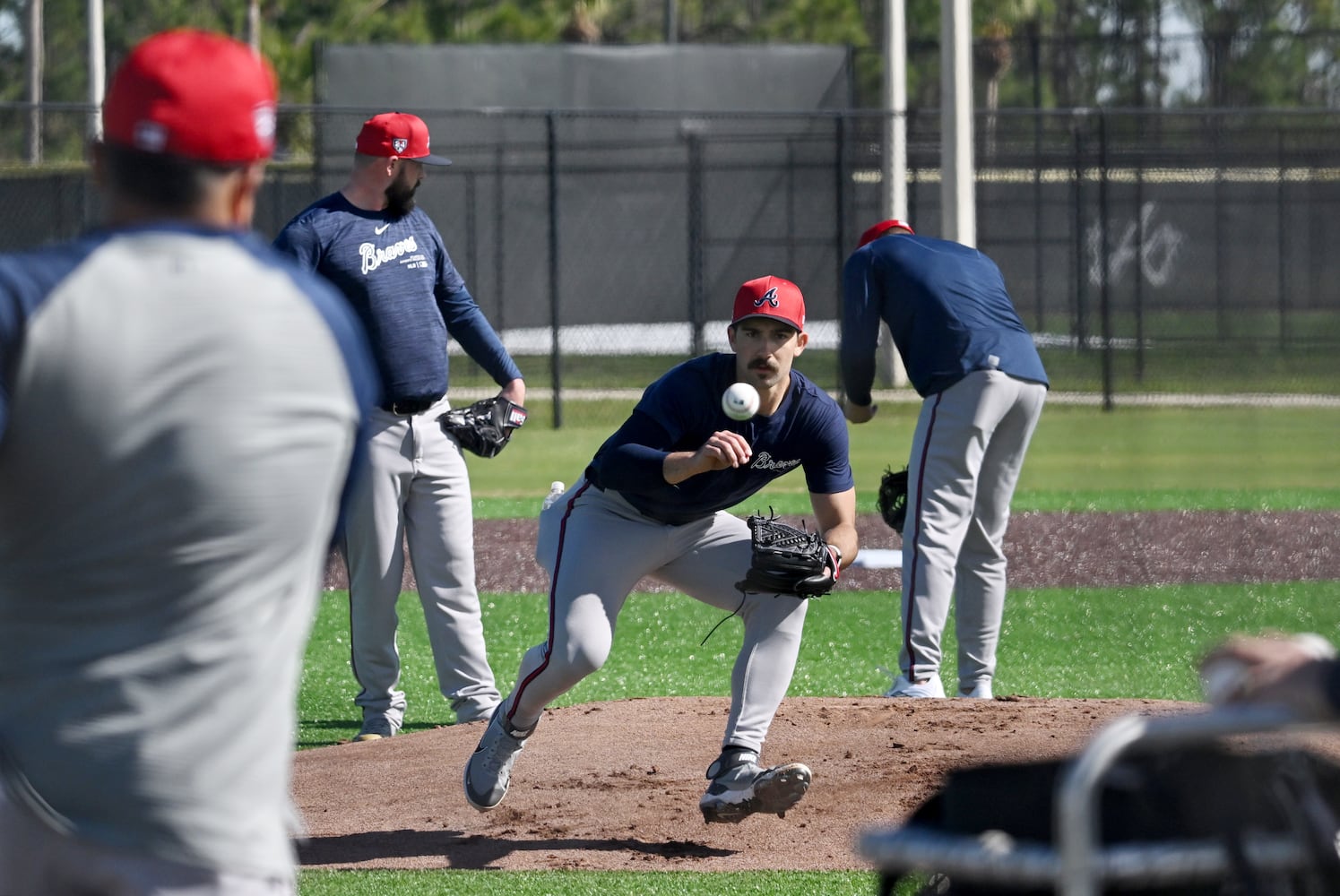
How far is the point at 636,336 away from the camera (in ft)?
87.0

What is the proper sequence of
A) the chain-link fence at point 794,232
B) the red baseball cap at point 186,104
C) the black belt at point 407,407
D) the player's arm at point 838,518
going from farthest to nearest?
1. the chain-link fence at point 794,232
2. the black belt at point 407,407
3. the player's arm at point 838,518
4. the red baseball cap at point 186,104

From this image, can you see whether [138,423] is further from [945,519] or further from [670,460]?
[945,519]

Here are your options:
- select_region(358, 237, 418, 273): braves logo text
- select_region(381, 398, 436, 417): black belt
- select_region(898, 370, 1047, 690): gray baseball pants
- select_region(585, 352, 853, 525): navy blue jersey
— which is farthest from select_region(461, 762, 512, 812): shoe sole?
select_region(898, 370, 1047, 690): gray baseball pants

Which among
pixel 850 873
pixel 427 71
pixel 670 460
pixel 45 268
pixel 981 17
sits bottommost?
pixel 850 873

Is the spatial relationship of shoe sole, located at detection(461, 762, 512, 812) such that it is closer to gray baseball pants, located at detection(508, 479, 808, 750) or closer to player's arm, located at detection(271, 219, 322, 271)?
gray baseball pants, located at detection(508, 479, 808, 750)

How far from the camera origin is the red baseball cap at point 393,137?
6.27 metres

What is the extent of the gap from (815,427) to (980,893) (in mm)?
3041

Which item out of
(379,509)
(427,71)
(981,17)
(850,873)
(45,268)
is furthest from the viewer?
(981,17)

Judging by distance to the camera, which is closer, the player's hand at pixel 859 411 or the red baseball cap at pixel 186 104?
the red baseball cap at pixel 186 104

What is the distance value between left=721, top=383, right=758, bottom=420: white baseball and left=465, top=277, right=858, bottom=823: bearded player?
13cm

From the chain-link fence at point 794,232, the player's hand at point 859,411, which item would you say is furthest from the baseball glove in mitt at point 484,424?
the chain-link fence at point 794,232

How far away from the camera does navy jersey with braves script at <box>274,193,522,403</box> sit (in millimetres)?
6277

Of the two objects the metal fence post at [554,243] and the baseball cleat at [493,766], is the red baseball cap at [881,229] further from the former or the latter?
the metal fence post at [554,243]

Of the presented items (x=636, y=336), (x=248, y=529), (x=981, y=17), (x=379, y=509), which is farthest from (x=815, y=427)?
(x=981, y=17)
